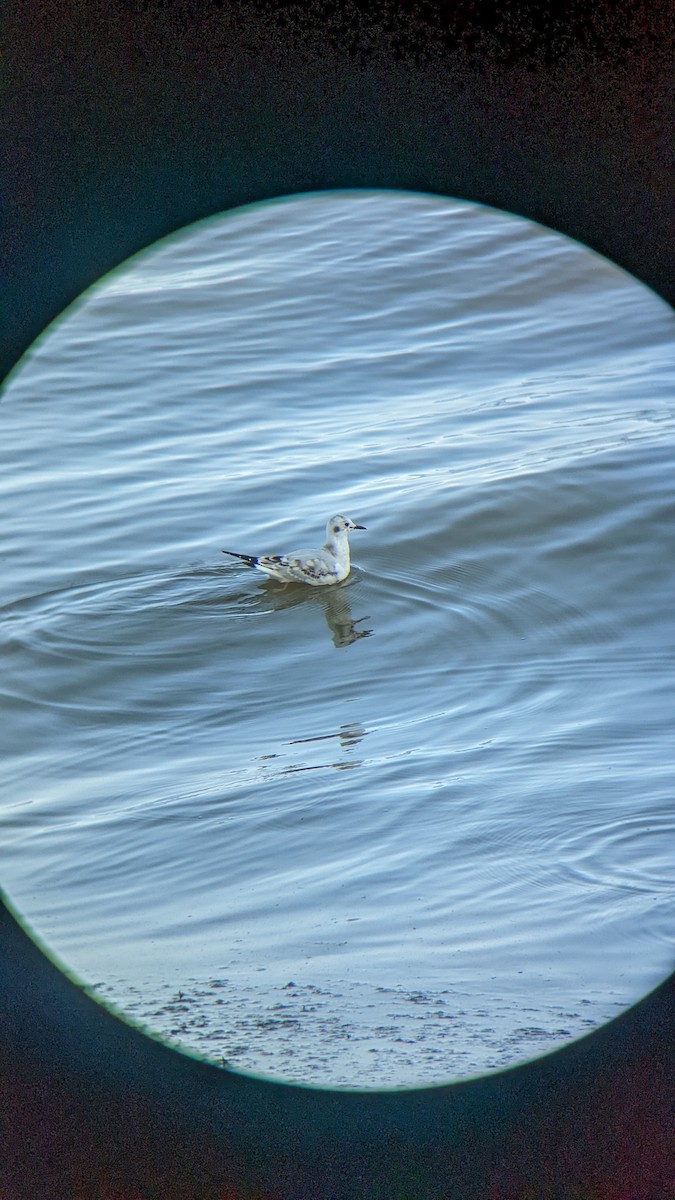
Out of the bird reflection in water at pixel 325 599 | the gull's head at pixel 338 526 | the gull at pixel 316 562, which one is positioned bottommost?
the bird reflection in water at pixel 325 599

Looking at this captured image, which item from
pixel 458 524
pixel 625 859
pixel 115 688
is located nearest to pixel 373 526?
pixel 458 524

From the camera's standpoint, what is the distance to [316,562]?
604 cm

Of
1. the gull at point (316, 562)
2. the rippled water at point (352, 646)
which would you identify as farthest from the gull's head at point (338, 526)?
the rippled water at point (352, 646)

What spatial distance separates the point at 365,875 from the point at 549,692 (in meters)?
1.55

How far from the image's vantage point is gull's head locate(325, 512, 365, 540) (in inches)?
244

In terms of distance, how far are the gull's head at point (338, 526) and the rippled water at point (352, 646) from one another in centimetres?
26

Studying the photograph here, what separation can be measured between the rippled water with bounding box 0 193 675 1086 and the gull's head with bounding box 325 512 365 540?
262 mm

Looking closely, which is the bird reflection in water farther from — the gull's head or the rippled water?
the gull's head

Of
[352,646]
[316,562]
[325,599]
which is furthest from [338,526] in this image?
[352,646]

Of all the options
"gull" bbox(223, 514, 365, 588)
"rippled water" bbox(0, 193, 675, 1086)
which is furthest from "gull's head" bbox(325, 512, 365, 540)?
"rippled water" bbox(0, 193, 675, 1086)

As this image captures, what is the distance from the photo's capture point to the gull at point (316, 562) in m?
6.05

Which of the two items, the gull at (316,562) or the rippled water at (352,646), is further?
the gull at (316,562)

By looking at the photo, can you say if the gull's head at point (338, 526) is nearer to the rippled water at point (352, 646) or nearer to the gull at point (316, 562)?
the gull at point (316, 562)

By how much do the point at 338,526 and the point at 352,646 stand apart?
0.99 metres
